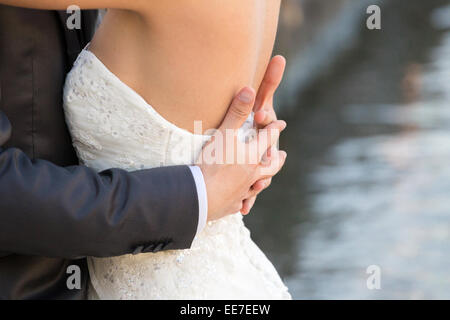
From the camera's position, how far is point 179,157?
134 centimetres

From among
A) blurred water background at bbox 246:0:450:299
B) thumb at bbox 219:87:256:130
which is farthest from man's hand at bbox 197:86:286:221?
blurred water background at bbox 246:0:450:299

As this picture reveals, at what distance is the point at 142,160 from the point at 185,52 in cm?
23

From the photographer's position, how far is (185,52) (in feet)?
4.11

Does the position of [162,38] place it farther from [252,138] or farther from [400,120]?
[400,120]

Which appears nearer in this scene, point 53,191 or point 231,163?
point 53,191

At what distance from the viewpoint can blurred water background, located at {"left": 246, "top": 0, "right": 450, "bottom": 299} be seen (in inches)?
143

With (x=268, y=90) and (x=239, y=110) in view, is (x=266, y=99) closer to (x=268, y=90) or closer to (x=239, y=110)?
(x=268, y=90)
